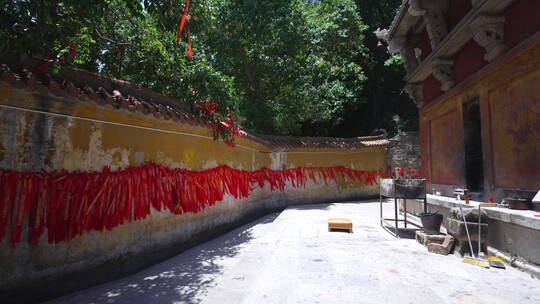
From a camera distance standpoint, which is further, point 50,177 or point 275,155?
point 275,155

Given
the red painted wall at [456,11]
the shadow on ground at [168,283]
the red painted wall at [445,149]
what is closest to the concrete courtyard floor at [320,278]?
the shadow on ground at [168,283]

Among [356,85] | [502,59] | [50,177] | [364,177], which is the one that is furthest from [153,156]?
[356,85]

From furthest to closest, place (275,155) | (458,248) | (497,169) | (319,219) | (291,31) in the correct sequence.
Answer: (291,31)
(275,155)
(319,219)
(497,169)
(458,248)

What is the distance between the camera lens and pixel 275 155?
11820 mm

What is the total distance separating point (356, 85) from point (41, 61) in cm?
1563

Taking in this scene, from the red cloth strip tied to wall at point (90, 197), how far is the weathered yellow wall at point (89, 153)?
0.38 ft

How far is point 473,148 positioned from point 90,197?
677cm

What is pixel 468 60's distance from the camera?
18.9 feet

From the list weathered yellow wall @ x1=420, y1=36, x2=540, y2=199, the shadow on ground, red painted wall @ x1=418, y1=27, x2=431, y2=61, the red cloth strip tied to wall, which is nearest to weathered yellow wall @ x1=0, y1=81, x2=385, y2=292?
the red cloth strip tied to wall

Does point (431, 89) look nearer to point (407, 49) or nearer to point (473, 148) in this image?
point (407, 49)

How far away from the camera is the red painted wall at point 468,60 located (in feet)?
17.6

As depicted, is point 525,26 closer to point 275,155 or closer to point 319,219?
point 319,219

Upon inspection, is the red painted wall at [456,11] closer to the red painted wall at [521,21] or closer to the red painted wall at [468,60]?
the red painted wall at [468,60]

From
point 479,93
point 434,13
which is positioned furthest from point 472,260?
point 434,13
